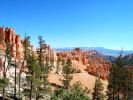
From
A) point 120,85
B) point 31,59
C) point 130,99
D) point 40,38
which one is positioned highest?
point 40,38

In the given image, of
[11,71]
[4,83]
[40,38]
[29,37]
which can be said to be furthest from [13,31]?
[4,83]

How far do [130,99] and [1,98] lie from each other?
37.9 m

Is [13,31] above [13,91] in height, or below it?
above

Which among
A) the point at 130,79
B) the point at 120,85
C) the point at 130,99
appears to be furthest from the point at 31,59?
the point at 130,99

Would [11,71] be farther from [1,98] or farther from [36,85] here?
[36,85]

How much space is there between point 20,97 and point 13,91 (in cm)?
395

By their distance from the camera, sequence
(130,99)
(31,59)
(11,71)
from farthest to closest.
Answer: (11,71), (130,99), (31,59)

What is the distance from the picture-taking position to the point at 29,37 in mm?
76000

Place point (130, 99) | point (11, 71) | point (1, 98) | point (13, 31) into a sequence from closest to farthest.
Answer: point (1, 98)
point (130, 99)
point (11, 71)
point (13, 31)

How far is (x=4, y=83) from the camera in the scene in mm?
59875

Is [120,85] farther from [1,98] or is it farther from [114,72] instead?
[1,98]

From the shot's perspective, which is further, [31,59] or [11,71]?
[11,71]

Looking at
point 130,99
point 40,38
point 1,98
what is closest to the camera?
point 1,98

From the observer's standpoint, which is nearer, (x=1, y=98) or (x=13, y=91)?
(x=1, y=98)
